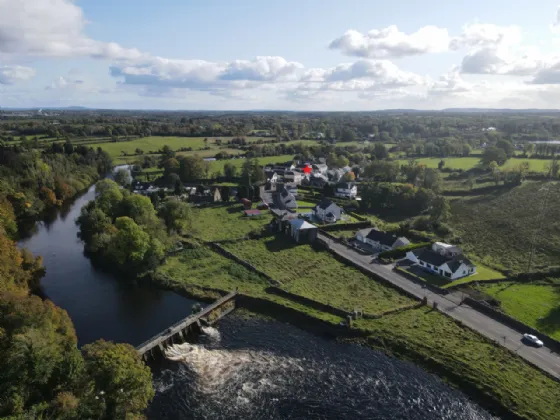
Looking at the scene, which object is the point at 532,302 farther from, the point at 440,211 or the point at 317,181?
the point at 317,181

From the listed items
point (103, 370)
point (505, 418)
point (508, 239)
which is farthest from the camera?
point (508, 239)

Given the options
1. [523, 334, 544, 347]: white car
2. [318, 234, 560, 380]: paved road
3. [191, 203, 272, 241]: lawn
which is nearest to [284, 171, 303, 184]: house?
[191, 203, 272, 241]: lawn

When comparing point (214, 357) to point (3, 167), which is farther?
point (3, 167)

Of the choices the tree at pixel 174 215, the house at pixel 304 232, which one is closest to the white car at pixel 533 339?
the house at pixel 304 232

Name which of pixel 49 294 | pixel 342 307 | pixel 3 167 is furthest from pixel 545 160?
pixel 3 167

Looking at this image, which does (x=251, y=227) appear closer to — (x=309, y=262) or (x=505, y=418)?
(x=309, y=262)
